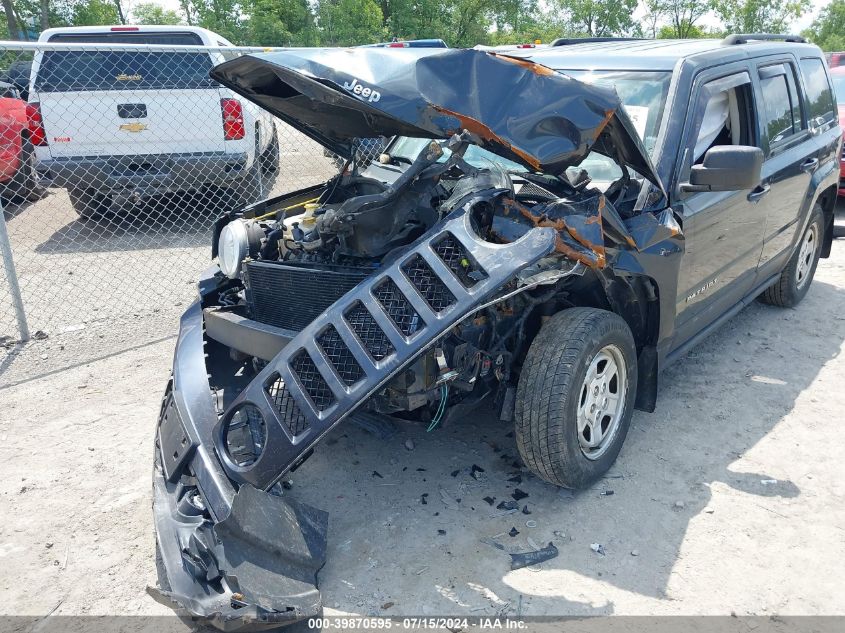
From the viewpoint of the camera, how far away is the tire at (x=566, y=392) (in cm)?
312

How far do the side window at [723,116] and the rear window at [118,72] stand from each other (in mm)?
5500

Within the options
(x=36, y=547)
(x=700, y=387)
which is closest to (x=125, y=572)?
(x=36, y=547)

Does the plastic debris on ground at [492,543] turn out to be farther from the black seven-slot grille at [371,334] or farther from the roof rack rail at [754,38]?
the roof rack rail at [754,38]

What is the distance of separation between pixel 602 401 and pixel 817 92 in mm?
3548

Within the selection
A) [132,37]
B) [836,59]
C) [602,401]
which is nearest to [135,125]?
[132,37]

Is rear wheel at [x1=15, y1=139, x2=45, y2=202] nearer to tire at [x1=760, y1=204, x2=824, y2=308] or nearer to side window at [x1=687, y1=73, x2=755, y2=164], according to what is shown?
side window at [x1=687, y1=73, x2=755, y2=164]

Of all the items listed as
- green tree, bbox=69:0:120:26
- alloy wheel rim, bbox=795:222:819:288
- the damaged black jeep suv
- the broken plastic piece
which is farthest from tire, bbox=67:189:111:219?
green tree, bbox=69:0:120:26

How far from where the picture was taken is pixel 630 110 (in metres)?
3.80

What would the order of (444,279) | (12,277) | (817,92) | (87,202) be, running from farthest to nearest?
(87,202) < (817,92) < (12,277) < (444,279)

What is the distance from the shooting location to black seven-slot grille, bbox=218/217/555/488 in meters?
2.70

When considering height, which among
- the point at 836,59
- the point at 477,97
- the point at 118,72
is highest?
the point at 118,72

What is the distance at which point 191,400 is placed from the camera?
3.19 meters

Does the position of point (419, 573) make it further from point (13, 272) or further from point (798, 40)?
point (798, 40)

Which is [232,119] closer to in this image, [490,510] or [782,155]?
[782,155]
